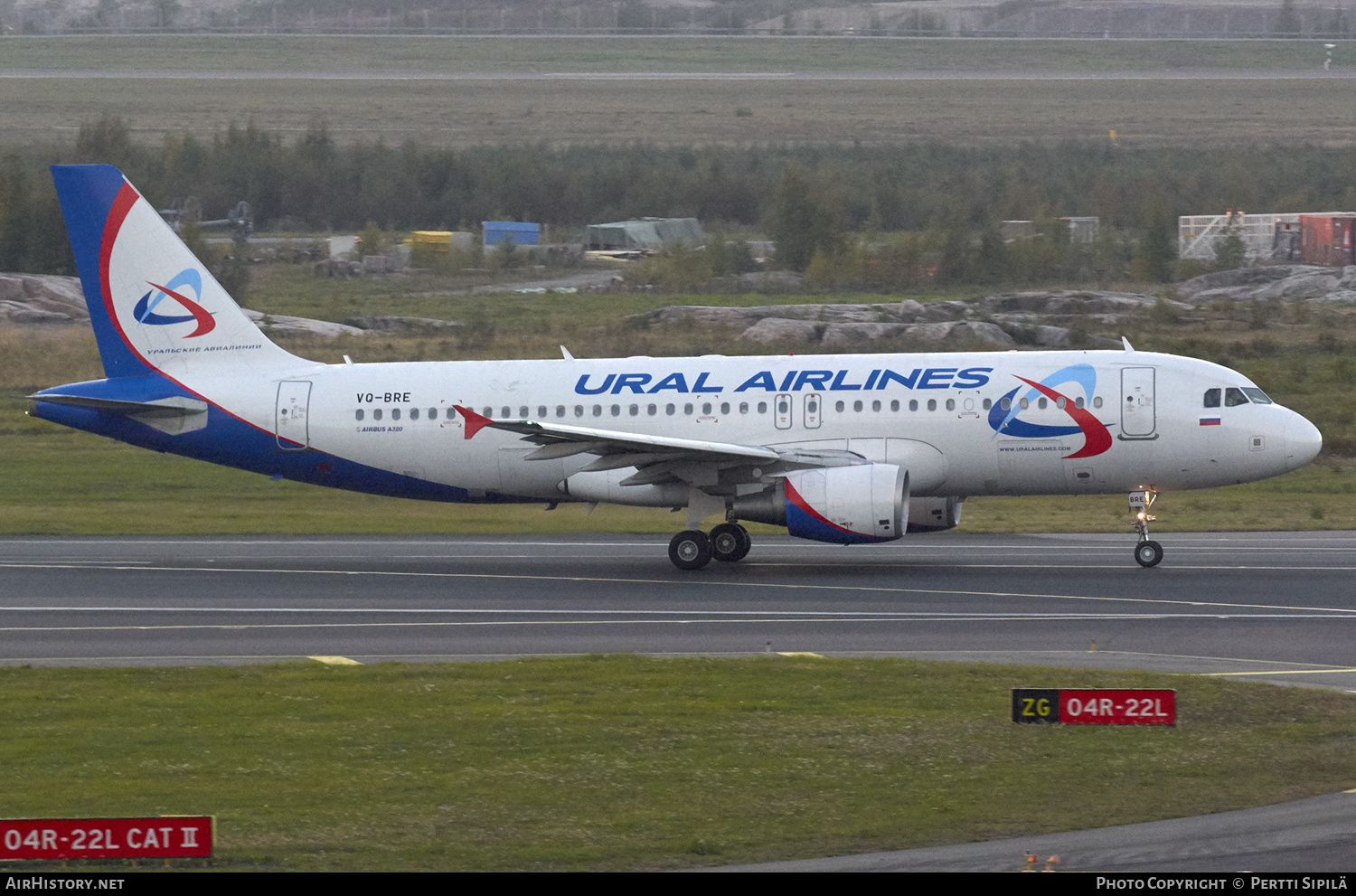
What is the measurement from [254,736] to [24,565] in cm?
1690

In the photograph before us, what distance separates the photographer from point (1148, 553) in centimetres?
2936

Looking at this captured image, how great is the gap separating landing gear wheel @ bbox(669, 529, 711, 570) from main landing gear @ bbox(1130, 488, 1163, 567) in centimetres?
755

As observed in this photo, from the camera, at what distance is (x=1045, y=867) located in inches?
475

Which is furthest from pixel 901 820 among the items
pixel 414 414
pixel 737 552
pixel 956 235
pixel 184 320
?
pixel 956 235

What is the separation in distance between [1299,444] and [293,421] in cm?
1809

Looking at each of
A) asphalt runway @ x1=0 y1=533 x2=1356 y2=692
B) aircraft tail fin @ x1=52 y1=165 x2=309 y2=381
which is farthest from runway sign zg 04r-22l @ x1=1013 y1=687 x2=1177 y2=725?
aircraft tail fin @ x1=52 y1=165 x2=309 y2=381

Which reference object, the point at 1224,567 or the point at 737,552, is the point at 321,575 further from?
the point at 1224,567

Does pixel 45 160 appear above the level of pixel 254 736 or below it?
above

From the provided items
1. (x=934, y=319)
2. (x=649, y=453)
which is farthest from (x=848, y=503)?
(x=934, y=319)

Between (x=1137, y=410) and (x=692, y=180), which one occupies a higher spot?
(x=692, y=180)

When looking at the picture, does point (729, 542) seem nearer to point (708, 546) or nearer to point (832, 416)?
point (708, 546)

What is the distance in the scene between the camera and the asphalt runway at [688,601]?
72.8 feet

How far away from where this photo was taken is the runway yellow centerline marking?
2514cm

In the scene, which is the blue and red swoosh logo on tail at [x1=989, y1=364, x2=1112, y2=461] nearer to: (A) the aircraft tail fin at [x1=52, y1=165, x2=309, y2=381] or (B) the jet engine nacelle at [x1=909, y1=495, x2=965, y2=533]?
(B) the jet engine nacelle at [x1=909, y1=495, x2=965, y2=533]
